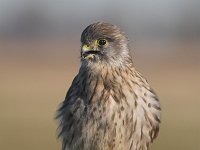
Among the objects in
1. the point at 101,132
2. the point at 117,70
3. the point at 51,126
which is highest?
the point at 117,70

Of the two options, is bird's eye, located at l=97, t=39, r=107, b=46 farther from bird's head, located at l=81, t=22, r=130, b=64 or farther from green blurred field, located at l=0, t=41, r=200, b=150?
green blurred field, located at l=0, t=41, r=200, b=150

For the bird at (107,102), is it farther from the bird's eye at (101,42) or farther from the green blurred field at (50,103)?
the green blurred field at (50,103)

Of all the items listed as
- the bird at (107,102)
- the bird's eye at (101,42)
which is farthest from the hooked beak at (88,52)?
the bird's eye at (101,42)

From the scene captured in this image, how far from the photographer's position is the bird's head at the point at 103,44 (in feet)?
30.9

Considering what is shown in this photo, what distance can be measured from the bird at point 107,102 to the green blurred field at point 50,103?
5689 millimetres

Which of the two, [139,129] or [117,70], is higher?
[117,70]

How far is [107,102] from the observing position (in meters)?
9.23

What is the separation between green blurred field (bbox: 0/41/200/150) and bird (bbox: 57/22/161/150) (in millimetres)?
5689

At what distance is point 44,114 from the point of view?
25.4 meters

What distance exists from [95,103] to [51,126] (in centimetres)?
1393

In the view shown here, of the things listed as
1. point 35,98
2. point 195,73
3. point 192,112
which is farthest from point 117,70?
point 195,73

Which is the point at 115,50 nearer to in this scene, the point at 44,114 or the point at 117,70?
the point at 117,70

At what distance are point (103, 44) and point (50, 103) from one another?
59.4 feet

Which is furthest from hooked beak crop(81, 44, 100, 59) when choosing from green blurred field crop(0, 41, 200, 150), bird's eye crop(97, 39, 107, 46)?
green blurred field crop(0, 41, 200, 150)
